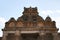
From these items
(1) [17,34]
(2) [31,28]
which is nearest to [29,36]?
(2) [31,28]

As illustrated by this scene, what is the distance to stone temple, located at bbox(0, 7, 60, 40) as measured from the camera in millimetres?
23484

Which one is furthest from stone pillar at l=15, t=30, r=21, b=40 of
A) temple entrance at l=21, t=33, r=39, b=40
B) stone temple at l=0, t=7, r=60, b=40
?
temple entrance at l=21, t=33, r=39, b=40

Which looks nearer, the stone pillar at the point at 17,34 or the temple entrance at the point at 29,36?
the stone pillar at the point at 17,34

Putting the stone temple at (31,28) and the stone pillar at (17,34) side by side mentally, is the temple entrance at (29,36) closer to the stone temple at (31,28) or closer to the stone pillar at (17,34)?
the stone temple at (31,28)

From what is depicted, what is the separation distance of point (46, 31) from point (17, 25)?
3.82 m

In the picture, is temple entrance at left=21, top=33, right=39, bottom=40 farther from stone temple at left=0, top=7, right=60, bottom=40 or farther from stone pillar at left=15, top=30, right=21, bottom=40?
stone pillar at left=15, top=30, right=21, bottom=40

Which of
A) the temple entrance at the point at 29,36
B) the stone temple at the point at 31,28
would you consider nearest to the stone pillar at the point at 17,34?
the stone temple at the point at 31,28

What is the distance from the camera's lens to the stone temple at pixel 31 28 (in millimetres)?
23484

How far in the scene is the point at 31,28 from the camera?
932 inches

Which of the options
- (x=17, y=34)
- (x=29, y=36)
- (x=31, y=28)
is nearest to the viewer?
(x=17, y=34)

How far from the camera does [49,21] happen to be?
79.2 ft

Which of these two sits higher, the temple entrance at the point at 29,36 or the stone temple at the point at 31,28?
the stone temple at the point at 31,28

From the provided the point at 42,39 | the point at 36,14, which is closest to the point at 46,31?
the point at 42,39

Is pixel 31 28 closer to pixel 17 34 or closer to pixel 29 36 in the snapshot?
→ pixel 29 36
